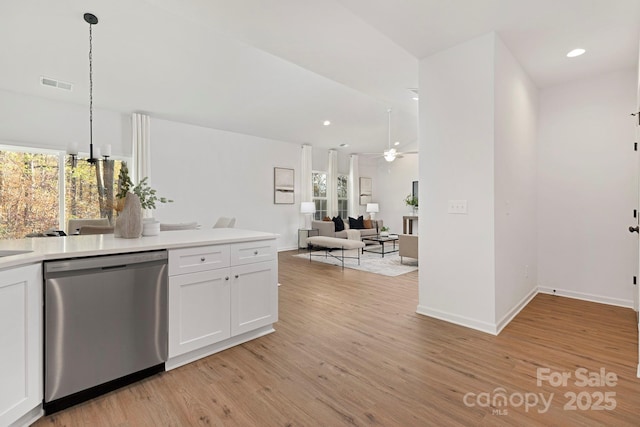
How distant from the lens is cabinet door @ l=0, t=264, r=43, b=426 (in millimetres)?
1439

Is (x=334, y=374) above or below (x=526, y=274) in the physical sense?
below

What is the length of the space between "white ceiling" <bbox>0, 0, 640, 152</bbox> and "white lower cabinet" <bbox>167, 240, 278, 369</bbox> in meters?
2.06

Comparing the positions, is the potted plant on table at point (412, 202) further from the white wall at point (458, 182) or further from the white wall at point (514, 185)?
the white wall at point (458, 182)

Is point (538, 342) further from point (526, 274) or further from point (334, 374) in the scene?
point (334, 374)

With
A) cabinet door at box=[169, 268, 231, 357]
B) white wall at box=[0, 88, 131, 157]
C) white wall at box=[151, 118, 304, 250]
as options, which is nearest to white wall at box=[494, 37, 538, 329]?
cabinet door at box=[169, 268, 231, 357]

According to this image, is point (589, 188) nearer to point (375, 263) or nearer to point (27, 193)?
point (375, 263)

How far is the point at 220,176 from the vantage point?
266 inches

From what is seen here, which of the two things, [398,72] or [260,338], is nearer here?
[260,338]

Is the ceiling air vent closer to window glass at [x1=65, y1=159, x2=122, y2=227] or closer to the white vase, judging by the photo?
window glass at [x1=65, y1=159, x2=122, y2=227]

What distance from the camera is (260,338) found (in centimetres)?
262

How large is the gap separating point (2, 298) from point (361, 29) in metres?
3.14

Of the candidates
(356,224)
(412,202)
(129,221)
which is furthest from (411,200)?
(129,221)

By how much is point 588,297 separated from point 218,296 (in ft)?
13.7

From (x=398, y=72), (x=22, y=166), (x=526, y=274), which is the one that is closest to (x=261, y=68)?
(x=398, y=72)
